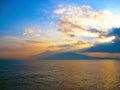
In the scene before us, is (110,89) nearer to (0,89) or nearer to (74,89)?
(74,89)

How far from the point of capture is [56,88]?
5356cm

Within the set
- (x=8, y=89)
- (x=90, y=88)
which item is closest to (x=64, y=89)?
(x=90, y=88)

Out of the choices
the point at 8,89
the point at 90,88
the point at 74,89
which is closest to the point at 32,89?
the point at 8,89

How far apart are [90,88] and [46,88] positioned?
40.1ft

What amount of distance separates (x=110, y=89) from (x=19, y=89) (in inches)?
987

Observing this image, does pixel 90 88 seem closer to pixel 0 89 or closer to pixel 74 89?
pixel 74 89

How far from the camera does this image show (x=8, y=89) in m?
54.1

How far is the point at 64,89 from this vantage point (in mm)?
52594

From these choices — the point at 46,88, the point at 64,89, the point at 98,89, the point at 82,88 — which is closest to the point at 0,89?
the point at 46,88

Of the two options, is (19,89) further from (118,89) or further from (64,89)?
(118,89)

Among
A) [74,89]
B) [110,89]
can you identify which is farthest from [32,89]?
[110,89]

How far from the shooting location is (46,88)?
2116 inches

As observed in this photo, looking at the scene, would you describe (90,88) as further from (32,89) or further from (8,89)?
(8,89)

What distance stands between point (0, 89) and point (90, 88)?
25.2 m
